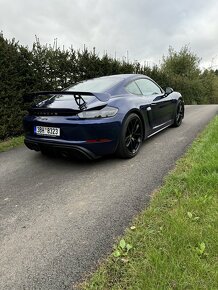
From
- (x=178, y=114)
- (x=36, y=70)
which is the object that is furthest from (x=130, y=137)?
(x=36, y=70)

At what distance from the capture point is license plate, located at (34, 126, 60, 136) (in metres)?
3.78

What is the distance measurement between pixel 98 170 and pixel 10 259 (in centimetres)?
196

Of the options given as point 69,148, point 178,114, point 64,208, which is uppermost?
point 178,114

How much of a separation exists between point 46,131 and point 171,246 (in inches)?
98.2

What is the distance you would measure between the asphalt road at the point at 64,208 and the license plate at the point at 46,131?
529 mm

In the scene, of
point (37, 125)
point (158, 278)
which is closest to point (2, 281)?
point (158, 278)

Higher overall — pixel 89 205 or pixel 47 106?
pixel 47 106

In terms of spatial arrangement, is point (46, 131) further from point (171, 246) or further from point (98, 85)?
point (171, 246)

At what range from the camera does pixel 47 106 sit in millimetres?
3996

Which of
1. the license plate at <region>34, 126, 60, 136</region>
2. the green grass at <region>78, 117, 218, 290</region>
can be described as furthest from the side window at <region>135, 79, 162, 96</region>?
the green grass at <region>78, 117, 218, 290</region>

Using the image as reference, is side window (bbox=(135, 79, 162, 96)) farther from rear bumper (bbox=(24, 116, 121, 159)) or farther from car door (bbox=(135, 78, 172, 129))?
rear bumper (bbox=(24, 116, 121, 159))

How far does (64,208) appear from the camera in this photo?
9.32 ft

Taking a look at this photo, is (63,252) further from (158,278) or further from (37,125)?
(37,125)

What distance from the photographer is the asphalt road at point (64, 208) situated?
1982 millimetres
